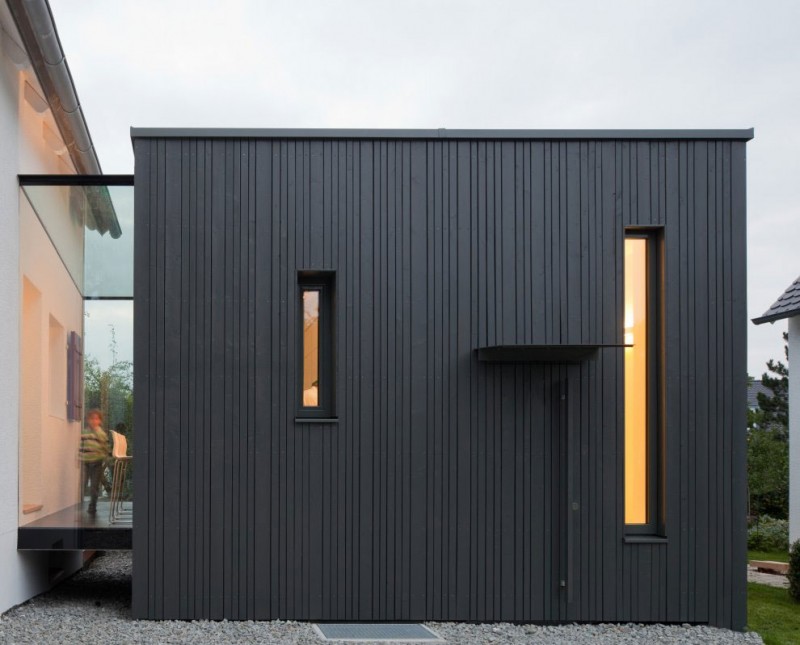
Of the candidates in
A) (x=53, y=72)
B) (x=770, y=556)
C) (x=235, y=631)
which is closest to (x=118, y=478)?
(x=235, y=631)

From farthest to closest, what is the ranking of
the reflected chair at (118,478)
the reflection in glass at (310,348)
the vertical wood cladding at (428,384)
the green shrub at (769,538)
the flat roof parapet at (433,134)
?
1. the green shrub at (769,538)
2. the reflected chair at (118,478)
3. the reflection in glass at (310,348)
4. the flat roof parapet at (433,134)
5. the vertical wood cladding at (428,384)

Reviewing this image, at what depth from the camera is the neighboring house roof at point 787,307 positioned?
38.8 ft

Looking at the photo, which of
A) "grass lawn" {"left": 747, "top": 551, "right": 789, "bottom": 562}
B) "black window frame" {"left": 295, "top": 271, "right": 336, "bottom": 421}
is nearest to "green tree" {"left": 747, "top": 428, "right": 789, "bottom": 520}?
"grass lawn" {"left": 747, "top": 551, "right": 789, "bottom": 562}

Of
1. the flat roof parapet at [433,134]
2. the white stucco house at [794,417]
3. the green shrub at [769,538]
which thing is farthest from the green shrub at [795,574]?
the green shrub at [769,538]

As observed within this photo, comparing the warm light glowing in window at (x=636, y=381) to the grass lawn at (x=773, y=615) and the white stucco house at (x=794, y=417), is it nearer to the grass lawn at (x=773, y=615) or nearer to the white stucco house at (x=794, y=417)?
the grass lawn at (x=773, y=615)

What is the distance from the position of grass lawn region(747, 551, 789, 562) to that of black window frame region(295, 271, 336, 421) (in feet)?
34.0

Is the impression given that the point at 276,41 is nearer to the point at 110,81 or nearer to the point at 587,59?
the point at 110,81

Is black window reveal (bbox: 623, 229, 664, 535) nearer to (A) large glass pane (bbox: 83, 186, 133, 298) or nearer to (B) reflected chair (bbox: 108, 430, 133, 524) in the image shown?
(B) reflected chair (bbox: 108, 430, 133, 524)

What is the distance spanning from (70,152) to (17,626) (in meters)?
5.33

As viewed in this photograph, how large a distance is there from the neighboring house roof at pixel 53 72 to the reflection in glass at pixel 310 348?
318 centimetres

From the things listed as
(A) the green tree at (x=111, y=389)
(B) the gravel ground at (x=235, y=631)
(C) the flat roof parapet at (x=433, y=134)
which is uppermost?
(C) the flat roof parapet at (x=433, y=134)

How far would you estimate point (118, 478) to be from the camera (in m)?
8.18

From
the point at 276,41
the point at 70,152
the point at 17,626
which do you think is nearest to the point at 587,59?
the point at 276,41

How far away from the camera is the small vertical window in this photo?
7777 mm
